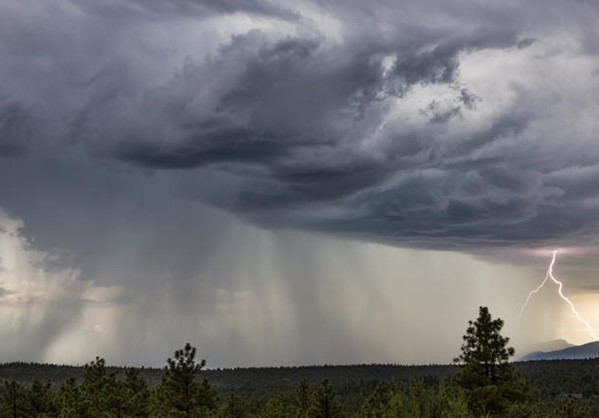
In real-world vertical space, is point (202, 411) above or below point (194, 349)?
below

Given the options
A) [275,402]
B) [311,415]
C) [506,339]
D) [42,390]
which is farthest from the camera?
[275,402]

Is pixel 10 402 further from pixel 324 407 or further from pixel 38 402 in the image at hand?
pixel 324 407

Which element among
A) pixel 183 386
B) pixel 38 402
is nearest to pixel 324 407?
pixel 183 386

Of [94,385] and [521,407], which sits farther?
[94,385]

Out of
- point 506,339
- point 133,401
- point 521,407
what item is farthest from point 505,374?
point 133,401

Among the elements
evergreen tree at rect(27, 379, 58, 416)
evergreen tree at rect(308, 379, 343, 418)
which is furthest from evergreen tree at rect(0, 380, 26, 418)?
evergreen tree at rect(308, 379, 343, 418)

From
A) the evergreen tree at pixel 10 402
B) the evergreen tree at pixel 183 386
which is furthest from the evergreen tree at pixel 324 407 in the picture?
the evergreen tree at pixel 10 402

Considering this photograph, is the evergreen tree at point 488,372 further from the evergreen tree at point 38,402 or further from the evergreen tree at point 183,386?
the evergreen tree at point 38,402

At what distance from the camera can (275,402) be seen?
72250 mm

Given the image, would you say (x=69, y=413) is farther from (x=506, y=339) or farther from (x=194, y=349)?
(x=506, y=339)

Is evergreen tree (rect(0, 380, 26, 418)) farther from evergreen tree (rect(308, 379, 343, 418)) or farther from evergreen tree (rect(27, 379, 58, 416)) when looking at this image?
evergreen tree (rect(308, 379, 343, 418))

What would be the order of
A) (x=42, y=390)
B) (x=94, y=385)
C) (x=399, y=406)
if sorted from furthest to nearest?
(x=94, y=385) → (x=42, y=390) → (x=399, y=406)

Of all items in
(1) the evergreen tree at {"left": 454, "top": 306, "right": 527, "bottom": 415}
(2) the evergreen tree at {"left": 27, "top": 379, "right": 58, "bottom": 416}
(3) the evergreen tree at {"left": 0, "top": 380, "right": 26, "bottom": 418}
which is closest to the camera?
(1) the evergreen tree at {"left": 454, "top": 306, "right": 527, "bottom": 415}

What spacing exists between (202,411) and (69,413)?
36.5ft
